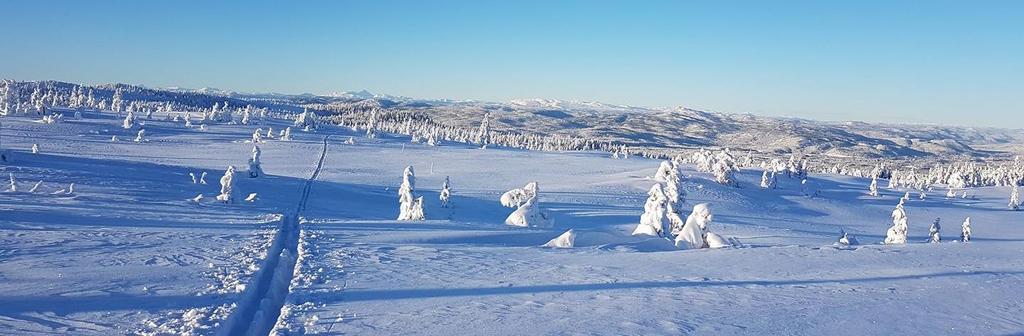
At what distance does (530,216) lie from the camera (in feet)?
114

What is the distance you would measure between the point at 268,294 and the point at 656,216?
20.0m

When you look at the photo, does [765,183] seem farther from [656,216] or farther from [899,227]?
[656,216]

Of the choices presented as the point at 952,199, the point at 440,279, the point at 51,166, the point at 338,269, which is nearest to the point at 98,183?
the point at 51,166

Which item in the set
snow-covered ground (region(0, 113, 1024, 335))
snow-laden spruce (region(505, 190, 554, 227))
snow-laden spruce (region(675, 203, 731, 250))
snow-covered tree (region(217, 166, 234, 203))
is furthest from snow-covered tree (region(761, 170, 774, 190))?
snow-covered tree (region(217, 166, 234, 203))

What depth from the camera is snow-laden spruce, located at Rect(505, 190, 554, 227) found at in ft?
112

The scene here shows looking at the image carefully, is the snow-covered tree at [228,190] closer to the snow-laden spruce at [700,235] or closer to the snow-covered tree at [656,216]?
the snow-covered tree at [656,216]

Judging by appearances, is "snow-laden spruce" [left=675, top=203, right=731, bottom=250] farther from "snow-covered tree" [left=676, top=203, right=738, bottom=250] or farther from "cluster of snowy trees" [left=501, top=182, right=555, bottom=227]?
"cluster of snowy trees" [left=501, top=182, right=555, bottom=227]

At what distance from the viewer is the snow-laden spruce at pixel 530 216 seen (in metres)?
34.2

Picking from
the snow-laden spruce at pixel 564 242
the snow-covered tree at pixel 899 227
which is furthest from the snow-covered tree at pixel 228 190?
the snow-covered tree at pixel 899 227

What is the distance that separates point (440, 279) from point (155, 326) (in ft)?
22.5

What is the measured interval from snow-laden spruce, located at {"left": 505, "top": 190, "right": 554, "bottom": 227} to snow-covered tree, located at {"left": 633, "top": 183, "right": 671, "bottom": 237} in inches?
246

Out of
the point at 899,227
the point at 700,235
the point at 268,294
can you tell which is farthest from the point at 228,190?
the point at 899,227

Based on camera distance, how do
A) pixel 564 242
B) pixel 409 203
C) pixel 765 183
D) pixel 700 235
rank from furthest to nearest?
pixel 765 183 → pixel 409 203 → pixel 700 235 → pixel 564 242

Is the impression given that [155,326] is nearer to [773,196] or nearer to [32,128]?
[773,196]
